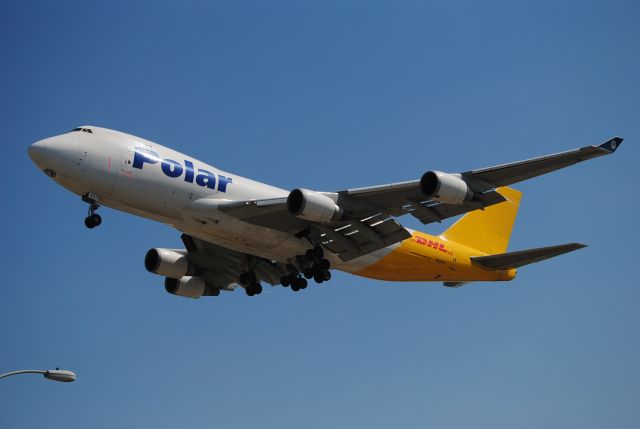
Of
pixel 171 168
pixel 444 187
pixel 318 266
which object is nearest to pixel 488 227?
pixel 318 266

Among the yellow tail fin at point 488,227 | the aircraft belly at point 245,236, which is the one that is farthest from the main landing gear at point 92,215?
the yellow tail fin at point 488,227

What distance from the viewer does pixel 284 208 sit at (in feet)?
104

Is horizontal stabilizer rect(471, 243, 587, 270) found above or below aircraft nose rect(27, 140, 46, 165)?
above

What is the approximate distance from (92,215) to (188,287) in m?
9.04

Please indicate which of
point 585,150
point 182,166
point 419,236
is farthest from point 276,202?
point 585,150

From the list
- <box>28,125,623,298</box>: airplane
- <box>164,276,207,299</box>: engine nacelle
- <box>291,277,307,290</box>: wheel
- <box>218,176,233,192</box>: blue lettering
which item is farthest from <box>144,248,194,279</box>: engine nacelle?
<box>218,176,233,192</box>: blue lettering

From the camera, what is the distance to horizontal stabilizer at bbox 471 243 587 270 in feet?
109

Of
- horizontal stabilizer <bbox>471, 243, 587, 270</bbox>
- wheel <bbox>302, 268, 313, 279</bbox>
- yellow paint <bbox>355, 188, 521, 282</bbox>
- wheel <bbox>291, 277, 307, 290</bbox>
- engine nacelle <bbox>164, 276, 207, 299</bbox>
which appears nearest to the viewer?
horizontal stabilizer <bbox>471, 243, 587, 270</bbox>

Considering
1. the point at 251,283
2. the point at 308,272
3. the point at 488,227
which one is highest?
the point at 488,227

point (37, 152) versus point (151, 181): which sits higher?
point (151, 181)

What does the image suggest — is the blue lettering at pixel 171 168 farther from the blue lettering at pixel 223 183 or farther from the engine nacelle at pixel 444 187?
the engine nacelle at pixel 444 187

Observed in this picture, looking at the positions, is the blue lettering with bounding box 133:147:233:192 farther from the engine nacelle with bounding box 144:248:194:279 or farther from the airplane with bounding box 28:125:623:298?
the engine nacelle with bounding box 144:248:194:279

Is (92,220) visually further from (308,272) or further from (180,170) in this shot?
(308,272)

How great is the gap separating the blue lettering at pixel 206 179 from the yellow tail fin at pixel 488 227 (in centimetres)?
1203
